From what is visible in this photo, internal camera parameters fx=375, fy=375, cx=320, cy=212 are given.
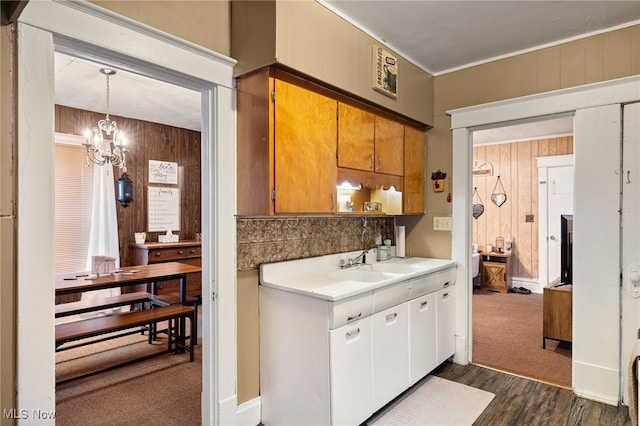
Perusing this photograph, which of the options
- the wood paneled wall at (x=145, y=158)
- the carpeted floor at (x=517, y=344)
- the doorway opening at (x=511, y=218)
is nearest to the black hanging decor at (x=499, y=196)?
the doorway opening at (x=511, y=218)

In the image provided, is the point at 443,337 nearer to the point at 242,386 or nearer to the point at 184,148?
the point at 242,386

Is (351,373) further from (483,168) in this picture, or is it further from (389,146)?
(483,168)

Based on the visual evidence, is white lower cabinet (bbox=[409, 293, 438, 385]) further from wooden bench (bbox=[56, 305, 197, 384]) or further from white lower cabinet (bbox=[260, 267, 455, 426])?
wooden bench (bbox=[56, 305, 197, 384])

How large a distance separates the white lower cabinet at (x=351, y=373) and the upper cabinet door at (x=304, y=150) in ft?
2.36

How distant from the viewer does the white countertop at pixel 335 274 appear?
2085mm

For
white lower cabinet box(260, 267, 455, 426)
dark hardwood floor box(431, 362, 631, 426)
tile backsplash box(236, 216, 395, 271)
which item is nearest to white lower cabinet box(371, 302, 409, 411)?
white lower cabinet box(260, 267, 455, 426)

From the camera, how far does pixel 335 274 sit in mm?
2701

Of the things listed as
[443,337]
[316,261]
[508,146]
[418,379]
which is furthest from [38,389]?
[508,146]

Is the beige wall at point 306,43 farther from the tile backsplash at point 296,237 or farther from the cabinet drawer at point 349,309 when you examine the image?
the cabinet drawer at point 349,309

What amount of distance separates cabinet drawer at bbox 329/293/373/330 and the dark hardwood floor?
3.33 feet

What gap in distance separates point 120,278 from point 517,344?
3.76 meters

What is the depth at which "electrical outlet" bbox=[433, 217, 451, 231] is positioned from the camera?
326 centimetres

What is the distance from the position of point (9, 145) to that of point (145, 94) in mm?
2755

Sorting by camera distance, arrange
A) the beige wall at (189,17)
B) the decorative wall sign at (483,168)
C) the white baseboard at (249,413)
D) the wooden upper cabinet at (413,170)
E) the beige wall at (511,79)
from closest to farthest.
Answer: the beige wall at (189,17), the white baseboard at (249,413), the beige wall at (511,79), the wooden upper cabinet at (413,170), the decorative wall sign at (483,168)
